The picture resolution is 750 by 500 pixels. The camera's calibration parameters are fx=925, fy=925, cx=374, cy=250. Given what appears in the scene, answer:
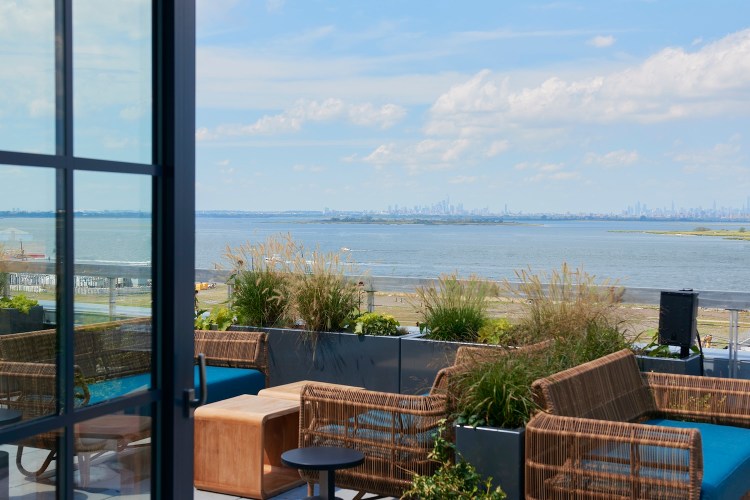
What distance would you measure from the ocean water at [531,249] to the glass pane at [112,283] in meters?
49.6

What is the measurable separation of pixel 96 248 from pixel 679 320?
4.46 m

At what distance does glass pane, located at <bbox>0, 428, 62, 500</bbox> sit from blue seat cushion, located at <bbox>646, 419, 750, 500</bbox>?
2.68 meters

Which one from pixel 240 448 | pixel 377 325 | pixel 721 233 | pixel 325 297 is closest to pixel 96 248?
pixel 240 448

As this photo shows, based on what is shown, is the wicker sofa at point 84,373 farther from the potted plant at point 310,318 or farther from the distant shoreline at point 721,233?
the distant shoreline at point 721,233

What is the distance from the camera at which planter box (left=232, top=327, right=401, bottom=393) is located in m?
6.54

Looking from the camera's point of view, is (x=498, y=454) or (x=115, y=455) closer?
(x=115, y=455)

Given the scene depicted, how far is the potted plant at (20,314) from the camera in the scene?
5.85 feet

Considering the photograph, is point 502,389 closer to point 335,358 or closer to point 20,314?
point 20,314

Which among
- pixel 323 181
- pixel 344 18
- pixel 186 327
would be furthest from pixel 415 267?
pixel 186 327

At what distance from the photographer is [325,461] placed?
404 centimetres

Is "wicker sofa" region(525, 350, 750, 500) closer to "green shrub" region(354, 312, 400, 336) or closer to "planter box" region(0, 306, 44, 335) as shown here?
"green shrub" region(354, 312, 400, 336)

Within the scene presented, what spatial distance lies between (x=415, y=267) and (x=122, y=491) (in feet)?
219

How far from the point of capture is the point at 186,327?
224cm

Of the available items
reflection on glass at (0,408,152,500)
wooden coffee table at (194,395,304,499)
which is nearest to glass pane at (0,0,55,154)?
Result: reflection on glass at (0,408,152,500)
